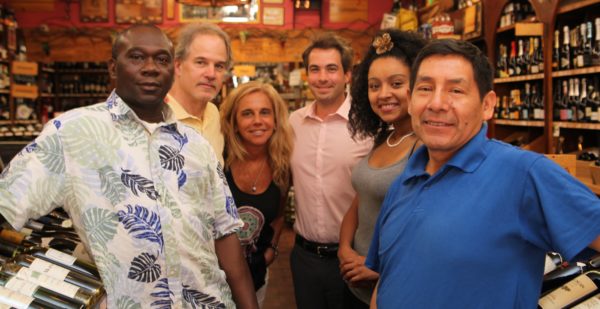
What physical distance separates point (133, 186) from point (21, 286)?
1.24 ft

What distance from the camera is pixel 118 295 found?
1510mm

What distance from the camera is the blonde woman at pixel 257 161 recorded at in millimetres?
2561

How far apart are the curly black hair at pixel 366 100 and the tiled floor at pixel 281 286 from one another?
243 cm

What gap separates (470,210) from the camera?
1.26 m

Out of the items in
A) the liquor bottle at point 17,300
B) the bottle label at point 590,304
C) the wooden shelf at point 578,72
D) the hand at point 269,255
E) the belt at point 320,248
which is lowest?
the hand at point 269,255

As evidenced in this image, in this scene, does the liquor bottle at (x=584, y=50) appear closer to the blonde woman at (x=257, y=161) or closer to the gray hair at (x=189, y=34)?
the blonde woman at (x=257, y=161)

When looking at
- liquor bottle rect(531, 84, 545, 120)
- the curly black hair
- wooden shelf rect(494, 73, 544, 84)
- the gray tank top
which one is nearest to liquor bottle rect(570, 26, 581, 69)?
wooden shelf rect(494, 73, 544, 84)

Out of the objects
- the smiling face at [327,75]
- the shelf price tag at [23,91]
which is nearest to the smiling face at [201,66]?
the smiling face at [327,75]

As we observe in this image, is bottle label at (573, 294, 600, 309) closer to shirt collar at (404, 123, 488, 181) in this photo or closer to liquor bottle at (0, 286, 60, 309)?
shirt collar at (404, 123, 488, 181)

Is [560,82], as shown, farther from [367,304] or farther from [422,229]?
[422,229]

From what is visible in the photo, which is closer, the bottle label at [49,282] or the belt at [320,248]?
the bottle label at [49,282]

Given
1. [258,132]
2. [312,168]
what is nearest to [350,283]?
[312,168]

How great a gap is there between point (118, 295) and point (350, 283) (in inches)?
36.3

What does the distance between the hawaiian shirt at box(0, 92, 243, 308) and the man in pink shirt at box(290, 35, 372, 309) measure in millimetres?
973
